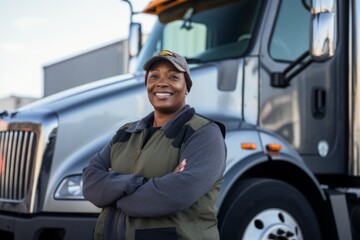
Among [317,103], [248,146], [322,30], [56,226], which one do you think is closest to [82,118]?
[56,226]

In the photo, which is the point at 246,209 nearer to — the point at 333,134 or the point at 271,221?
the point at 271,221

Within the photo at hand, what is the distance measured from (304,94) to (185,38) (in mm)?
Answer: 1046

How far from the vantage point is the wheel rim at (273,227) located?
10.8ft

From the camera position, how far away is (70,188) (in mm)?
3031

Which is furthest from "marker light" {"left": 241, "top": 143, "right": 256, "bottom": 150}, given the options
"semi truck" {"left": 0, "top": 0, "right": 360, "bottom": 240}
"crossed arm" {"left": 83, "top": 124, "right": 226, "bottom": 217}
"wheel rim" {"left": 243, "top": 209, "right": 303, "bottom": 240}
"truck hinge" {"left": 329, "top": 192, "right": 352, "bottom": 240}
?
"crossed arm" {"left": 83, "top": 124, "right": 226, "bottom": 217}

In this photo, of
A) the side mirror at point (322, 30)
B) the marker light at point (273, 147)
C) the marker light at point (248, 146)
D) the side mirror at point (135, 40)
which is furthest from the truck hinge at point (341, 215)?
the side mirror at point (135, 40)

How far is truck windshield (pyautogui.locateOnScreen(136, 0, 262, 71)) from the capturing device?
3.90m

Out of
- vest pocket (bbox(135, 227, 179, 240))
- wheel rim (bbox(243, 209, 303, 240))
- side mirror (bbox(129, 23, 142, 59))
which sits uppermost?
side mirror (bbox(129, 23, 142, 59))

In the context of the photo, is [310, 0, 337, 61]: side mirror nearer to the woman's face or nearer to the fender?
the fender

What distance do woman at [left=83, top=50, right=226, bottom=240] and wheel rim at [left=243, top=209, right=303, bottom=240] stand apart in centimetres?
110

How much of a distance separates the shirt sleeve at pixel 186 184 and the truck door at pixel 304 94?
1.68 meters

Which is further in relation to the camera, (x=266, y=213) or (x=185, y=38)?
(x=185, y=38)

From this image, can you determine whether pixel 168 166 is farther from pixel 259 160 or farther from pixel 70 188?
pixel 259 160

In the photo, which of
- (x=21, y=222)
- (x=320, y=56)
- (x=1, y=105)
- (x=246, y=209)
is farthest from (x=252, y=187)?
(x=1, y=105)
